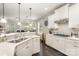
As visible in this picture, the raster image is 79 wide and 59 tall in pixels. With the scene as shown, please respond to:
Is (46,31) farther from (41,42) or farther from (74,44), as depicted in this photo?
(74,44)

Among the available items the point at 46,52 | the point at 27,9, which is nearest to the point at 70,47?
the point at 46,52

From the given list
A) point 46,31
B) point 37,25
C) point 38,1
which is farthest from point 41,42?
point 38,1

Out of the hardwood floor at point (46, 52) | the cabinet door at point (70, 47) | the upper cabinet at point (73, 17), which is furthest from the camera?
the upper cabinet at point (73, 17)

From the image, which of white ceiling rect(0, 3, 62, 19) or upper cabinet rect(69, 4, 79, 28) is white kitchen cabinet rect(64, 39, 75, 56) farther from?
white ceiling rect(0, 3, 62, 19)

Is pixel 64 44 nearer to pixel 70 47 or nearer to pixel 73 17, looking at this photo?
pixel 70 47

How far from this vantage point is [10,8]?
6.31 ft

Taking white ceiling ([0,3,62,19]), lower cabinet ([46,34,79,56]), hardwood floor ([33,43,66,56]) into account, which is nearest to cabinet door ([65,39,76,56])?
lower cabinet ([46,34,79,56])

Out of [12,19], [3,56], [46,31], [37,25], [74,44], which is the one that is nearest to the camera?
[3,56]

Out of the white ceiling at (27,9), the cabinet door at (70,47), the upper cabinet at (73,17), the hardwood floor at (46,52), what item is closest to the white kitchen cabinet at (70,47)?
the cabinet door at (70,47)

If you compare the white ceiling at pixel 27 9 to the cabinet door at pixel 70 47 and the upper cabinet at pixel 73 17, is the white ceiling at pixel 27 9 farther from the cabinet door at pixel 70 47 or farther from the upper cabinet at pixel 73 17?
the cabinet door at pixel 70 47

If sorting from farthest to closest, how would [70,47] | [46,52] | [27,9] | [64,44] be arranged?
[64,44] < [70,47] < [46,52] < [27,9]

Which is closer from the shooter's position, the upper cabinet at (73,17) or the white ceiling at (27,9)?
the white ceiling at (27,9)

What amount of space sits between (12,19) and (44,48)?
1.26 meters

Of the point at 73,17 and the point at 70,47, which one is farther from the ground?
the point at 73,17
